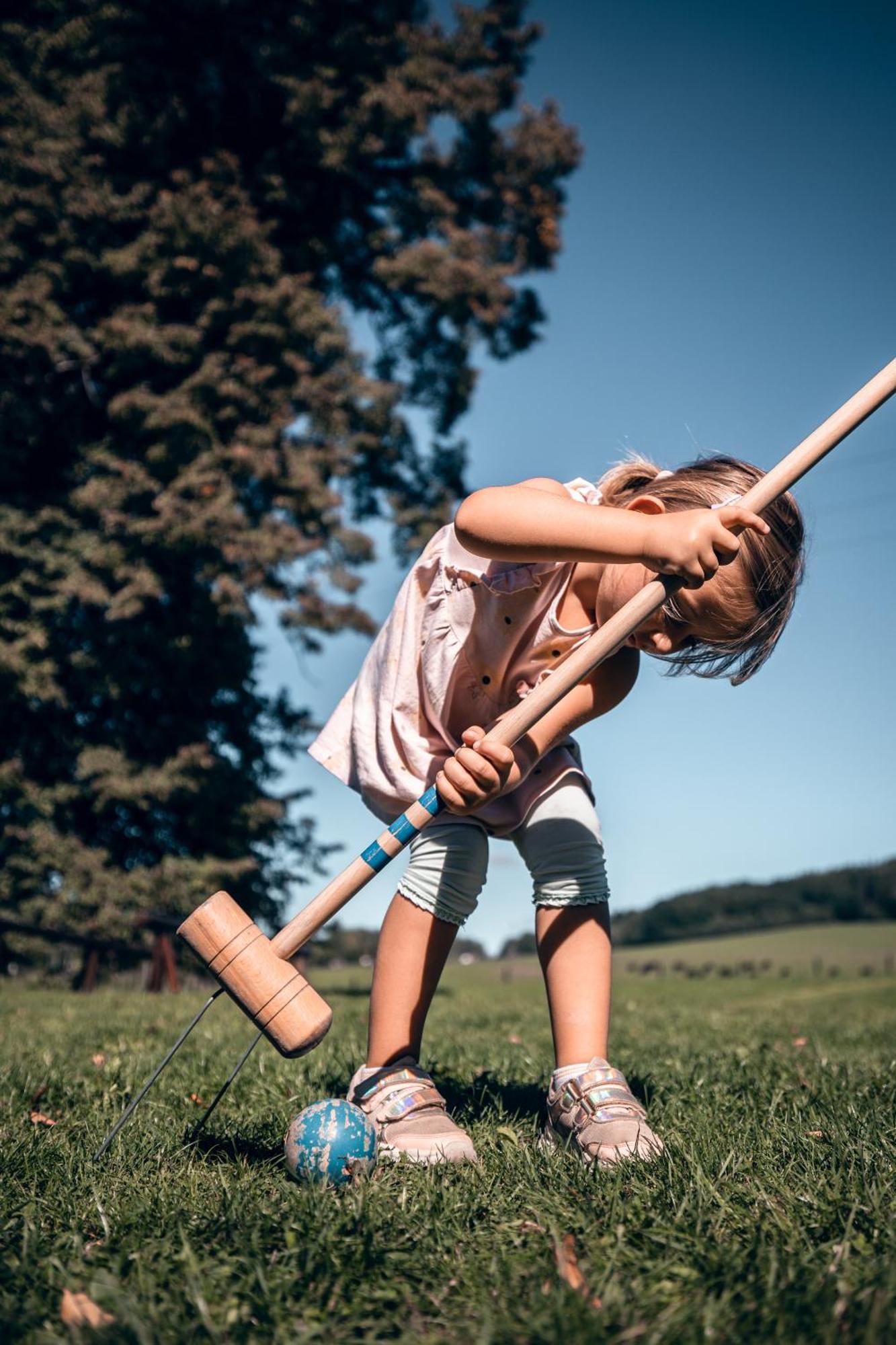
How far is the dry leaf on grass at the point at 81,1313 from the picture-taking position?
Answer: 1.43m

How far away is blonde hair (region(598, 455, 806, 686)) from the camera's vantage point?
8.54 ft

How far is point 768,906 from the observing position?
62.6m

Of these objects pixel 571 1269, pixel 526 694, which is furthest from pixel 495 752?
pixel 571 1269

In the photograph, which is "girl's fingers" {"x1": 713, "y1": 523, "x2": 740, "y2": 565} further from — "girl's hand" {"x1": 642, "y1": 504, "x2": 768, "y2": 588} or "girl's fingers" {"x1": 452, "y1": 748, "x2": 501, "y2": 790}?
"girl's fingers" {"x1": 452, "y1": 748, "x2": 501, "y2": 790}

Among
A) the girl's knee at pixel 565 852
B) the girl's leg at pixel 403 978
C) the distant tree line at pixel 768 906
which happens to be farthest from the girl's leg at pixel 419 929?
the distant tree line at pixel 768 906

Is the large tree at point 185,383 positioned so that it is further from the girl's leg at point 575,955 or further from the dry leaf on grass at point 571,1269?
the dry leaf on grass at point 571,1269

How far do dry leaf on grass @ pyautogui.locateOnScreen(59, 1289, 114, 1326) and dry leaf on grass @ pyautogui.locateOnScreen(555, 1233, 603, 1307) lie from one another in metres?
0.64

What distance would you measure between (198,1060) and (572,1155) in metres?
2.10

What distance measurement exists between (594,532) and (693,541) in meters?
0.23

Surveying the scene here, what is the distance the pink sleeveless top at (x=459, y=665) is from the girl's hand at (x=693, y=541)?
518 millimetres

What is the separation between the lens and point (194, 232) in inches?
496

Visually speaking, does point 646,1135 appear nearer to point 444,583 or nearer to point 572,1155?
point 572,1155

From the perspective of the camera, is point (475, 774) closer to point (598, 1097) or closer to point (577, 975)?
point (577, 975)

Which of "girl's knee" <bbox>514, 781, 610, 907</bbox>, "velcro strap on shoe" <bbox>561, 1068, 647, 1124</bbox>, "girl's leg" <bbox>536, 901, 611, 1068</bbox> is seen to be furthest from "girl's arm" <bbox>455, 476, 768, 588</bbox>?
"velcro strap on shoe" <bbox>561, 1068, 647, 1124</bbox>
